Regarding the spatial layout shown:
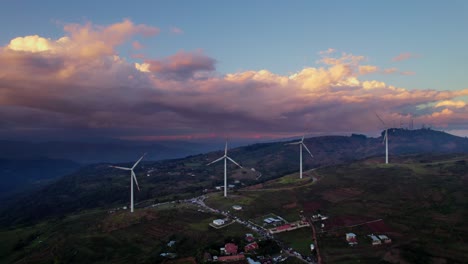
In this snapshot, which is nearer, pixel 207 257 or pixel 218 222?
pixel 207 257

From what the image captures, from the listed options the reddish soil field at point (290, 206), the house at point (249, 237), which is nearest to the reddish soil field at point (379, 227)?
the reddish soil field at point (290, 206)

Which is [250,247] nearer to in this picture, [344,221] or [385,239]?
[385,239]

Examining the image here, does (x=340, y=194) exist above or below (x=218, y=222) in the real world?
above

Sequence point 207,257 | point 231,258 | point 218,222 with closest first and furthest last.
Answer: point 231,258
point 207,257
point 218,222

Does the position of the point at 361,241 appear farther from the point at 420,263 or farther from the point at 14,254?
the point at 14,254

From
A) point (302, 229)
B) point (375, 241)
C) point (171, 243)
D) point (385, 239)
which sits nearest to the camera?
point (375, 241)

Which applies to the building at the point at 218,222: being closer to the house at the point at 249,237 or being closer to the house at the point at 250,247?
the house at the point at 249,237

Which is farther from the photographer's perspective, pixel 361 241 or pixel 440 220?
pixel 440 220

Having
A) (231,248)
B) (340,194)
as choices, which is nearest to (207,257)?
(231,248)

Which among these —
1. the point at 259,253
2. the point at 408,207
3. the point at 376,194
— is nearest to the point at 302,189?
the point at 376,194
